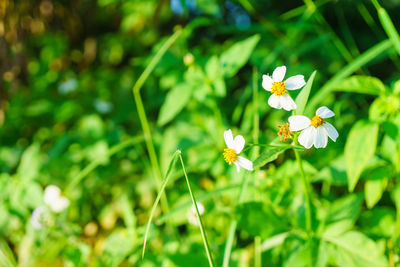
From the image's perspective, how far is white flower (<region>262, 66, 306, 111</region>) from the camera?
0.78 meters

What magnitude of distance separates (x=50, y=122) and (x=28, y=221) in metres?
0.81

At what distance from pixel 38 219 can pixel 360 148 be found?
1142 millimetres

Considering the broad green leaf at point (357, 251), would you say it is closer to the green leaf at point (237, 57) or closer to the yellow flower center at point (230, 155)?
the yellow flower center at point (230, 155)

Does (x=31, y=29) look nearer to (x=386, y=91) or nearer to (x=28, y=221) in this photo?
(x=28, y=221)

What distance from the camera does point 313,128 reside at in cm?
76

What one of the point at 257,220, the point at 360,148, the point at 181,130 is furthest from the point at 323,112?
the point at 181,130

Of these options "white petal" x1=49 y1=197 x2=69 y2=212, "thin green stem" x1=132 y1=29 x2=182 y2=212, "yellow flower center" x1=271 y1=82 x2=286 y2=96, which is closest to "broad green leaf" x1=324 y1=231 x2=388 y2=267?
"yellow flower center" x1=271 y1=82 x2=286 y2=96

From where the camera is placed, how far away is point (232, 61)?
4.45ft

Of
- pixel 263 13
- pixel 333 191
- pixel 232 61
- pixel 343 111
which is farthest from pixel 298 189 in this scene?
pixel 263 13

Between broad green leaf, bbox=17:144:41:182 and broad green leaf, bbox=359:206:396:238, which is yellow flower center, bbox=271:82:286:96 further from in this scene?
broad green leaf, bbox=17:144:41:182

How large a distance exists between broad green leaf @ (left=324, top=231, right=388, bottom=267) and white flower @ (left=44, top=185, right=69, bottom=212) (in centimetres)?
100

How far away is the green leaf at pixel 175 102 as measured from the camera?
133 centimetres

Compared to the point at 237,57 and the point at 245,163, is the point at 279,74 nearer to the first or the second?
the point at 245,163

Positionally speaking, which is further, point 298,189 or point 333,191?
point 333,191
